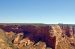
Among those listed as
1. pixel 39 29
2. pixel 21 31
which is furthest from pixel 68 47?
pixel 21 31

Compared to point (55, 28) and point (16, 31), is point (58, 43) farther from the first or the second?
point (16, 31)

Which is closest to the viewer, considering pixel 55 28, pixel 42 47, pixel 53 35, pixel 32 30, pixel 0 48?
pixel 0 48

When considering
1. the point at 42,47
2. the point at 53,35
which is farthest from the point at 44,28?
the point at 42,47

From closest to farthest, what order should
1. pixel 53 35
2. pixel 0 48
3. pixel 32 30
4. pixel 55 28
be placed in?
pixel 0 48, pixel 53 35, pixel 55 28, pixel 32 30

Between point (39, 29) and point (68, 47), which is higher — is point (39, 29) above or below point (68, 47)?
above

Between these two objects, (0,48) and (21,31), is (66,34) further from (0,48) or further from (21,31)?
(0,48)

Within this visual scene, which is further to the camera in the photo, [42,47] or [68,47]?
[68,47]
